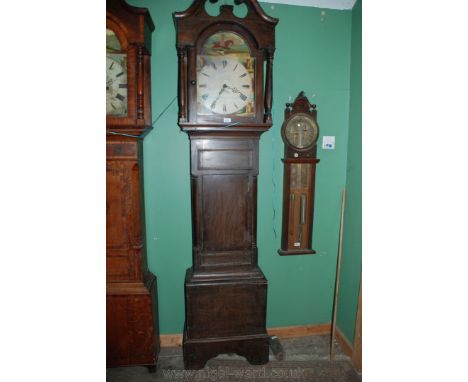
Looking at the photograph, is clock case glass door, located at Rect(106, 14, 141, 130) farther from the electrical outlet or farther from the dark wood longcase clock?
the electrical outlet

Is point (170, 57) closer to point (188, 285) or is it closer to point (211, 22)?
point (211, 22)

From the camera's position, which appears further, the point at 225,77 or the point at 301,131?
the point at 301,131

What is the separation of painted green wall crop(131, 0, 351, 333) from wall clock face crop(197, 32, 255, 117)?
1.12ft

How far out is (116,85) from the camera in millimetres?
1620

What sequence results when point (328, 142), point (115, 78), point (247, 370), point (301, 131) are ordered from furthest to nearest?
1. point (328, 142)
2. point (301, 131)
3. point (247, 370)
4. point (115, 78)

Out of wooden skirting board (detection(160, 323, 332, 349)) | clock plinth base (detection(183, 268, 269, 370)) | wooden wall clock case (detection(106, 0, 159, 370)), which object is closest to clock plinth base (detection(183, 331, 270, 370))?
clock plinth base (detection(183, 268, 269, 370))

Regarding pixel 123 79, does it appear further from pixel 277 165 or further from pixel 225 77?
pixel 277 165

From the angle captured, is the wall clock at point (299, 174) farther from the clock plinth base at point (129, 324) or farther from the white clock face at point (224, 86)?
the clock plinth base at point (129, 324)

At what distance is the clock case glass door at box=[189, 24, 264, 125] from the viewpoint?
168 centimetres

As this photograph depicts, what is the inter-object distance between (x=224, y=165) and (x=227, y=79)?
Answer: 1.78 feet

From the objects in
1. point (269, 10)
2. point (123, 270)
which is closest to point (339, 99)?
point (269, 10)

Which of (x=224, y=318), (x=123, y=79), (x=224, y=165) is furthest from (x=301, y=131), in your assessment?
(x=224, y=318)

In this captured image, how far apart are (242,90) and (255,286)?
130cm

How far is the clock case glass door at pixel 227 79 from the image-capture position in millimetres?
1678
